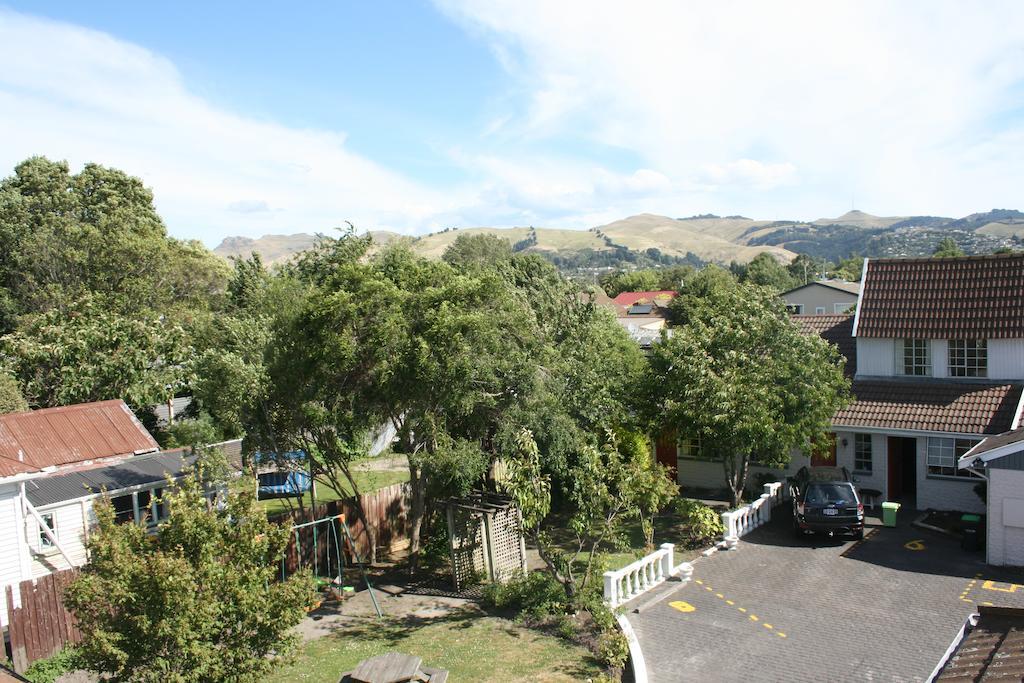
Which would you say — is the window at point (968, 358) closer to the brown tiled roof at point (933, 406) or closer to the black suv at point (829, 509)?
the brown tiled roof at point (933, 406)

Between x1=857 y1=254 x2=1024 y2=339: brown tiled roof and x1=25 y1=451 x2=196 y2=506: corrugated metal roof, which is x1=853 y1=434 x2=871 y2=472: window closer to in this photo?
x1=857 y1=254 x2=1024 y2=339: brown tiled roof

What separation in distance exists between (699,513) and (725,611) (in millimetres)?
4354

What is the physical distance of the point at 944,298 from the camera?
918 inches

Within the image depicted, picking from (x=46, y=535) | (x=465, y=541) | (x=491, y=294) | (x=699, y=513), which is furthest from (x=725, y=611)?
(x=46, y=535)

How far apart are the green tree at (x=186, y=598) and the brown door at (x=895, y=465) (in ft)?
61.1

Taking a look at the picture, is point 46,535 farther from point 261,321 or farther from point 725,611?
point 725,611

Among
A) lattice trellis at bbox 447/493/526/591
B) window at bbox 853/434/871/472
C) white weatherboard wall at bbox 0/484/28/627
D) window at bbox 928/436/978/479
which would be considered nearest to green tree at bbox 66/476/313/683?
lattice trellis at bbox 447/493/526/591

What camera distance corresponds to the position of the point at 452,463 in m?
17.0

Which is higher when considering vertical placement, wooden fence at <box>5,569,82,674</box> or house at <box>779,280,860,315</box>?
house at <box>779,280,860,315</box>

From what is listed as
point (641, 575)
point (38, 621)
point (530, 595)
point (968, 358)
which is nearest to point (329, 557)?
point (530, 595)

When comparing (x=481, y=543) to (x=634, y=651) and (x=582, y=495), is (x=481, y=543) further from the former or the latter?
(x=634, y=651)

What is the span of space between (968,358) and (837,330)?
481 centimetres

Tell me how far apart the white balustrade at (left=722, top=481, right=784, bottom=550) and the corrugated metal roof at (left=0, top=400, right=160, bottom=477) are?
16.8 m

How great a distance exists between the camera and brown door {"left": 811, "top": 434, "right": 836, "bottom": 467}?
71.3 feet
